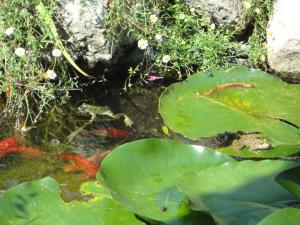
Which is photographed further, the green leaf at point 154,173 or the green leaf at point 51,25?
the green leaf at point 51,25

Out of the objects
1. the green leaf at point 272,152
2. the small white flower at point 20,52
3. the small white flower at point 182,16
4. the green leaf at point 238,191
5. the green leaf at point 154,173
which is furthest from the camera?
the small white flower at point 182,16

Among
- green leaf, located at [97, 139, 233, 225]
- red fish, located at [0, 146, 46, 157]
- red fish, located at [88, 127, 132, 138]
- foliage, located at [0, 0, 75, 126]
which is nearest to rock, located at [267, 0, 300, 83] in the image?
red fish, located at [88, 127, 132, 138]

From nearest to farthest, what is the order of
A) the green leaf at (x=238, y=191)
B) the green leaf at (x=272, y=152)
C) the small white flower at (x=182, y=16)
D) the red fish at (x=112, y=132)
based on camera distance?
the green leaf at (x=238, y=191) → the green leaf at (x=272, y=152) → the red fish at (x=112, y=132) → the small white flower at (x=182, y=16)

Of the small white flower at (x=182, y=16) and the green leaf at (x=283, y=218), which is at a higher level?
the green leaf at (x=283, y=218)

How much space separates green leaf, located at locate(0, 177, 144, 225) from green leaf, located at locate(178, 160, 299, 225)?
18cm

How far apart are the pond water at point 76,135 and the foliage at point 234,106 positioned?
433 mm

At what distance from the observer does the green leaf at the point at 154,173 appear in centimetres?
122

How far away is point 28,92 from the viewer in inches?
101

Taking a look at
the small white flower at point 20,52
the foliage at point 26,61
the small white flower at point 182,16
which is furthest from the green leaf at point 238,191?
the small white flower at point 182,16

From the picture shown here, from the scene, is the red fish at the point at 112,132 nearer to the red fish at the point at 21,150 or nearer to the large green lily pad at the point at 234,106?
the red fish at the point at 21,150

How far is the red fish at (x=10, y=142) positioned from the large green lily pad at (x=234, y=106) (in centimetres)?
75

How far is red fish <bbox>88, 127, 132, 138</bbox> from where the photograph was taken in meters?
2.39

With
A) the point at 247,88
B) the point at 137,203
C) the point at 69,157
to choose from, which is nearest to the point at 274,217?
the point at 137,203

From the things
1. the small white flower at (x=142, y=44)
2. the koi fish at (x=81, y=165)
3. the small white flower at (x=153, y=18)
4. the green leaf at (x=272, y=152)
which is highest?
the small white flower at (x=153, y=18)
